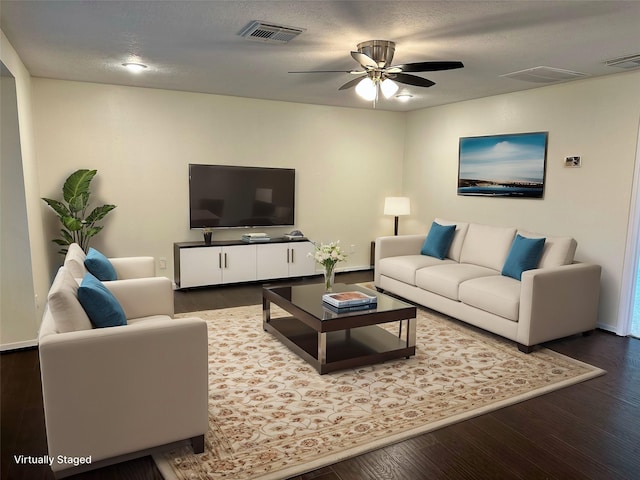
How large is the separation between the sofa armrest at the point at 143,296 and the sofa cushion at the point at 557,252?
3452 millimetres

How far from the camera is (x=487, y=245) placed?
5113 millimetres

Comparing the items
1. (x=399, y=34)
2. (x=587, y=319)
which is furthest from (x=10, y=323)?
(x=587, y=319)

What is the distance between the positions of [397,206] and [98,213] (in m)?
3.96

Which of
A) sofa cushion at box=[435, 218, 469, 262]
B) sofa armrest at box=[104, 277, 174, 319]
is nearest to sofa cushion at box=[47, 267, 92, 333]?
sofa armrest at box=[104, 277, 174, 319]

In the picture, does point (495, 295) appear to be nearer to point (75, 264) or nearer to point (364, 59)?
point (364, 59)

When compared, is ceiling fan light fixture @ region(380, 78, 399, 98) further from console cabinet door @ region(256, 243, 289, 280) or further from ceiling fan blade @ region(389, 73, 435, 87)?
console cabinet door @ region(256, 243, 289, 280)

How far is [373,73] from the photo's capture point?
3607mm

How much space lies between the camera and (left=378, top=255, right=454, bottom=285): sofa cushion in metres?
5.14

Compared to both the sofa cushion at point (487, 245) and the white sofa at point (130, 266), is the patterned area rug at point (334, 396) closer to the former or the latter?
the white sofa at point (130, 266)

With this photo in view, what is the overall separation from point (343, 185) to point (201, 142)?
2173 millimetres

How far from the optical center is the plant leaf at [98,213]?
5062 millimetres

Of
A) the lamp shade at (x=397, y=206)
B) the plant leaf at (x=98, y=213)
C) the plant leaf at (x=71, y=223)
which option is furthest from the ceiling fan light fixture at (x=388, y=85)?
the plant leaf at (x=71, y=223)

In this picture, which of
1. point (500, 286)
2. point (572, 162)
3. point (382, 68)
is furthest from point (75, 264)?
point (572, 162)

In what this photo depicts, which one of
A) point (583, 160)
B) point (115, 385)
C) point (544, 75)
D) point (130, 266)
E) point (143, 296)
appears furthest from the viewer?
point (583, 160)
